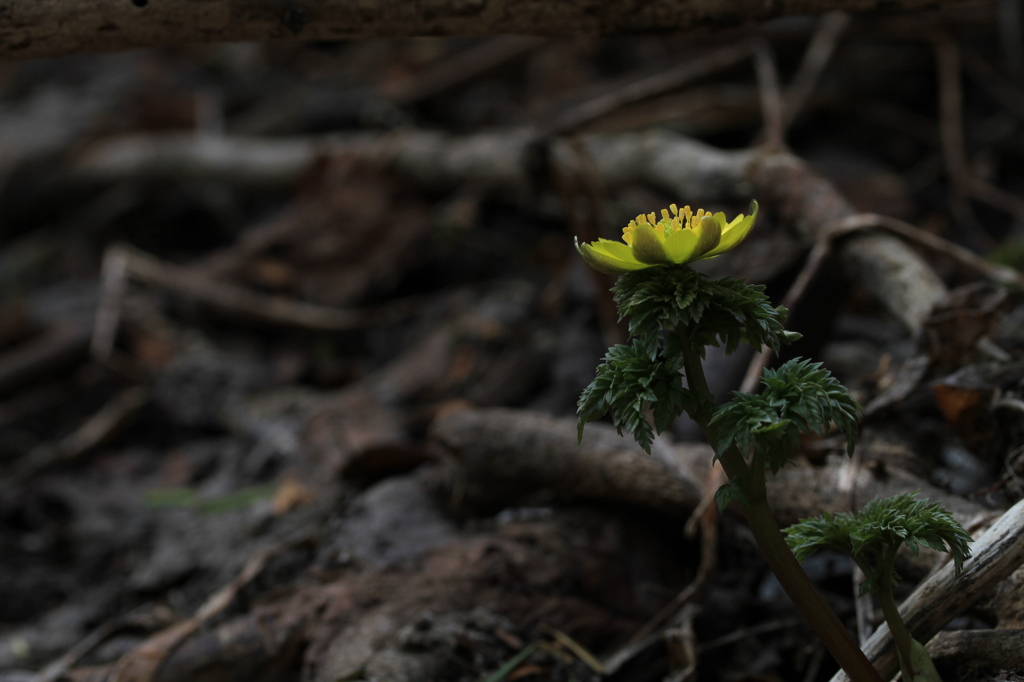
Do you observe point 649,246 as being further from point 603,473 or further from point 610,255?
point 603,473

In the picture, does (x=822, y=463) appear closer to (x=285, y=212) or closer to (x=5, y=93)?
(x=285, y=212)

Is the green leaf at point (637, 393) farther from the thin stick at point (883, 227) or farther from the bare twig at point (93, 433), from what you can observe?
the bare twig at point (93, 433)

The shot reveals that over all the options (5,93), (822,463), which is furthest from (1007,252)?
(5,93)

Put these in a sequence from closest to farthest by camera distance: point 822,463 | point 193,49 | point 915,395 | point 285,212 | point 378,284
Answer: point 822,463
point 915,395
point 378,284
point 285,212
point 193,49

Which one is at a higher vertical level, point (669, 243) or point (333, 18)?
point (333, 18)

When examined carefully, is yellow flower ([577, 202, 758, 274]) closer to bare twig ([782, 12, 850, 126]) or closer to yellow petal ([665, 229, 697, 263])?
yellow petal ([665, 229, 697, 263])

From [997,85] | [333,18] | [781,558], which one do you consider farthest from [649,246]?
[997,85]

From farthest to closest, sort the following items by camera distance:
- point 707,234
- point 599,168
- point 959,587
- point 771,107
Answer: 1. point 599,168
2. point 771,107
3. point 959,587
4. point 707,234
